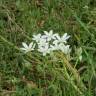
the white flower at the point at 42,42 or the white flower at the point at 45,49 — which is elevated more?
the white flower at the point at 42,42

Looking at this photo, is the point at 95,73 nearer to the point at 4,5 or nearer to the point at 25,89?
the point at 25,89

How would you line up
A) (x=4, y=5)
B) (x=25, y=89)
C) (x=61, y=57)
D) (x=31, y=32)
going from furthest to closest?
(x=4, y=5) → (x=31, y=32) → (x=25, y=89) → (x=61, y=57)

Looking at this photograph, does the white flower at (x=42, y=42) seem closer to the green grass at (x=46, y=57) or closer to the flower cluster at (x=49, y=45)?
the flower cluster at (x=49, y=45)

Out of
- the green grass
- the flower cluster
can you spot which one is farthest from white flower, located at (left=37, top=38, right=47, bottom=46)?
the green grass

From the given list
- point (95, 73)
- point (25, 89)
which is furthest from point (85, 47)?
point (25, 89)

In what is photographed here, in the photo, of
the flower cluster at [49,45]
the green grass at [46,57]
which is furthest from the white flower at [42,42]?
the green grass at [46,57]

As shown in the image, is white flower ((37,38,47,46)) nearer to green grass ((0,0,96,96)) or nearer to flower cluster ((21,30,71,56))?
flower cluster ((21,30,71,56))

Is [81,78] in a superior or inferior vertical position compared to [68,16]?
inferior

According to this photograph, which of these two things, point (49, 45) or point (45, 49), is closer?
point (45, 49)
